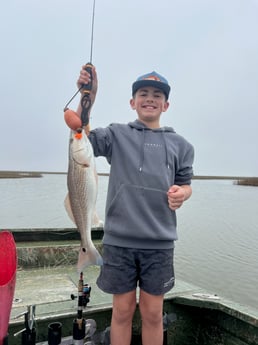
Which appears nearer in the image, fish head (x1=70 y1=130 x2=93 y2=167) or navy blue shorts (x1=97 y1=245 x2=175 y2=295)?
fish head (x1=70 y1=130 x2=93 y2=167)

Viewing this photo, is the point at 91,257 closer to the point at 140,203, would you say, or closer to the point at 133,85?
the point at 140,203

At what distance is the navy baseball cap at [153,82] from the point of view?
8.45ft

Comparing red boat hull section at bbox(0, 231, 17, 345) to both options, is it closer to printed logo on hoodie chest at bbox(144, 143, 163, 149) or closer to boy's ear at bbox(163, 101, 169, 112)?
printed logo on hoodie chest at bbox(144, 143, 163, 149)

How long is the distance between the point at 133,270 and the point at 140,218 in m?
0.38

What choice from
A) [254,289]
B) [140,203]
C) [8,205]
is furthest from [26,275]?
[8,205]

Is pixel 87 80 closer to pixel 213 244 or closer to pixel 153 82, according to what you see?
pixel 153 82

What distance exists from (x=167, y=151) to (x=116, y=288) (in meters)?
1.06

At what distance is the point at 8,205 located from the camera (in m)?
20.9

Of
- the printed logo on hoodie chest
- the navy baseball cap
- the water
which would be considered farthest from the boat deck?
the water

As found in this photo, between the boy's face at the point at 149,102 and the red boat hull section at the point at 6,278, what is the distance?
1322 millimetres

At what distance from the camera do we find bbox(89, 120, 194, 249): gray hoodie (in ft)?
7.97

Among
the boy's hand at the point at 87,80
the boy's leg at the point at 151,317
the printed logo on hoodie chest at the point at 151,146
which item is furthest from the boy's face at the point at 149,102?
the boy's leg at the point at 151,317

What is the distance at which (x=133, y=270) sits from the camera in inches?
96.5

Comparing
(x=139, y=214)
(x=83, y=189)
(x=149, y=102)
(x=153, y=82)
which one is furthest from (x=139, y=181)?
(x=153, y=82)
